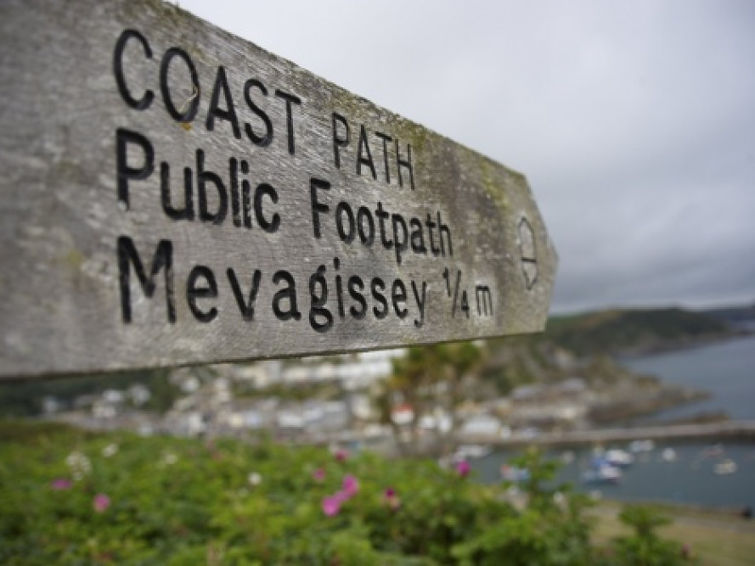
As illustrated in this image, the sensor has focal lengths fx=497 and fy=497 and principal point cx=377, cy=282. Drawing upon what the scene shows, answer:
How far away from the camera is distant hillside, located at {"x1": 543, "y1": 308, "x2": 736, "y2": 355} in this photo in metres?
150

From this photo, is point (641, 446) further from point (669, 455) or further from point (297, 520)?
point (297, 520)

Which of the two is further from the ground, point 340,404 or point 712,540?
point 712,540

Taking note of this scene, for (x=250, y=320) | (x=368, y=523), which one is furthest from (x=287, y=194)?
(x=368, y=523)

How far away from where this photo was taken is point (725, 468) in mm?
35750

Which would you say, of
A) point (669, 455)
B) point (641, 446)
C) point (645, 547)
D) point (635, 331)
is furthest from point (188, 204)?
point (635, 331)

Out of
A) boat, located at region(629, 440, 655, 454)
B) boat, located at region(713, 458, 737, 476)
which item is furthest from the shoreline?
boat, located at region(713, 458, 737, 476)

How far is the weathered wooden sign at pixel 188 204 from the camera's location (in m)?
0.69

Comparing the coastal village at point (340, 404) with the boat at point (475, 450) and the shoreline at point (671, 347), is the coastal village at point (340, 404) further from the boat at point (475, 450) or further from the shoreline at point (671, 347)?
the shoreline at point (671, 347)

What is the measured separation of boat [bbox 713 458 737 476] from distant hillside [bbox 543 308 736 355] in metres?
107

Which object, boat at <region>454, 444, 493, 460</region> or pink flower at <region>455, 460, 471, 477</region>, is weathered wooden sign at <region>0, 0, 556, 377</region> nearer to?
pink flower at <region>455, 460, 471, 477</region>

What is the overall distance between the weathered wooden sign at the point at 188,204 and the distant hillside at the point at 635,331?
149686 mm

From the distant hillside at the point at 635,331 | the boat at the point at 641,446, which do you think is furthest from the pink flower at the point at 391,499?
the distant hillside at the point at 635,331

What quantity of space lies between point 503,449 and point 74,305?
5550 centimetres

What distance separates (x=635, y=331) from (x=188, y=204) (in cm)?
18229
